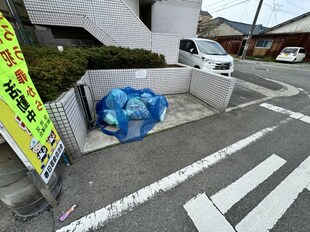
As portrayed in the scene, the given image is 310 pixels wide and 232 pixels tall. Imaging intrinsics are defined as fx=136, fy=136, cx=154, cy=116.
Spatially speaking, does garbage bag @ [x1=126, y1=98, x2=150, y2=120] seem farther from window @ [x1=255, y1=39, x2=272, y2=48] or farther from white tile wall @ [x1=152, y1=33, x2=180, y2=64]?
window @ [x1=255, y1=39, x2=272, y2=48]

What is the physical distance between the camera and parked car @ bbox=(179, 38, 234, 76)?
518 centimetres

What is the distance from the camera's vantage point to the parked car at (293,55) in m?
13.9

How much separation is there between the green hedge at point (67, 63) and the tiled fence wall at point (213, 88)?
1280mm

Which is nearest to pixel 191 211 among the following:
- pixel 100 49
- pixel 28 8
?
pixel 100 49

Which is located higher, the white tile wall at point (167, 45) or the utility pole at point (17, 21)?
the utility pole at point (17, 21)

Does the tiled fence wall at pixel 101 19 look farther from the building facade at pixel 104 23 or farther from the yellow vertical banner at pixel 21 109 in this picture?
the yellow vertical banner at pixel 21 109

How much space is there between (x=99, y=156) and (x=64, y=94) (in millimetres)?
1101

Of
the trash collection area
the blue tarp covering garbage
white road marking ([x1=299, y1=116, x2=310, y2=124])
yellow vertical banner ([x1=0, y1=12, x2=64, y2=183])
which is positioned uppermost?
yellow vertical banner ([x1=0, y1=12, x2=64, y2=183])

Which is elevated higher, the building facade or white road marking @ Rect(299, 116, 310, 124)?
the building facade

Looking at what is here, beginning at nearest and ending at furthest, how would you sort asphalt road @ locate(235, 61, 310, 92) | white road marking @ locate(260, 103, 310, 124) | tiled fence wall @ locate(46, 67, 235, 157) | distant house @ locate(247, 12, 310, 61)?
tiled fence wall @ locate(46, 67, 235, 157) → white road marking @ locate(260, 103, 310, 124) → asphalt road @ locate(235, 61, 310, 92) → distant house @ locate(247, 12, 310, 61)

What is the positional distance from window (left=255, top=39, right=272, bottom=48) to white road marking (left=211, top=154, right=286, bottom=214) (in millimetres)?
22325

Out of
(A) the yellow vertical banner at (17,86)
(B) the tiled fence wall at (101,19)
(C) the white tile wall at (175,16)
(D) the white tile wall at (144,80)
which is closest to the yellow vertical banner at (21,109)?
(A) the yellow vertical banner at (17,86)

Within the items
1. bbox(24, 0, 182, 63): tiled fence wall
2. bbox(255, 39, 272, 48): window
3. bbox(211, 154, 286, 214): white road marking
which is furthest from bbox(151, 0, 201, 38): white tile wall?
bbox(255, 39, 272, 48): window

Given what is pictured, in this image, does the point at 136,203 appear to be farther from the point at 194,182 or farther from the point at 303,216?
the point at 303,216
